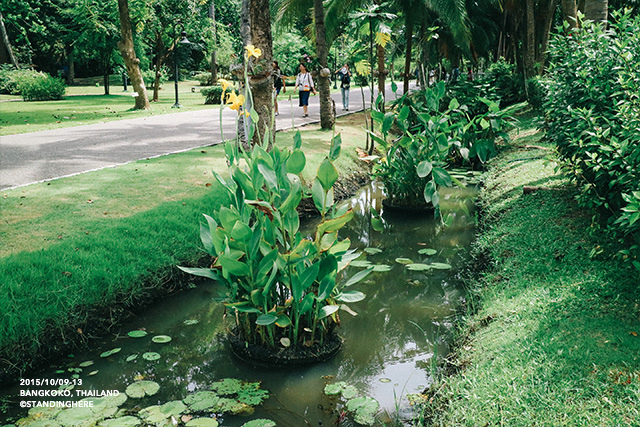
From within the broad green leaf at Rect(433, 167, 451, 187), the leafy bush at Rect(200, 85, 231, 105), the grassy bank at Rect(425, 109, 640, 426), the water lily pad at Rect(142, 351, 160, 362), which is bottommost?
the water lily pad at Rect(142, 351, 160, 362)

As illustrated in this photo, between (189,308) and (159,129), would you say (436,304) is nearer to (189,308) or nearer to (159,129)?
(189,308)

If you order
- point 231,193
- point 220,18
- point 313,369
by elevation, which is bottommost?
point 313,369

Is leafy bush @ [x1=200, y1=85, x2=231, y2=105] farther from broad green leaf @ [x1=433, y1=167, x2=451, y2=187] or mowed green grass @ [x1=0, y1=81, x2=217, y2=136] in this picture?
broad green leaf @ [x1=433, y1=167, x2=451, y2=187]

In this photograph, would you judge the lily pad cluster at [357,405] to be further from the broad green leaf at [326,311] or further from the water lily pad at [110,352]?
the water lily pad at [110,352]

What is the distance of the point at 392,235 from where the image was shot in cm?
707

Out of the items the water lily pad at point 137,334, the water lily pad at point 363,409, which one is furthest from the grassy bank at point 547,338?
the water lily pad at point 137,334

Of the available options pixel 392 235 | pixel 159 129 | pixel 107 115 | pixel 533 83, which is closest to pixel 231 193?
pixel 392 235

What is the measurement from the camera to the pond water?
11.5 ft

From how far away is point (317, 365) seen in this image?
391 cm

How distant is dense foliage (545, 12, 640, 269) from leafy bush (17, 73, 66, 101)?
72.7ft

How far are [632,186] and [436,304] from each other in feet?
6.70

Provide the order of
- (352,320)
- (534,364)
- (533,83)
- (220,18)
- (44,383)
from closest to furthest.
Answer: (534,364) → (44,383) → (352,320) → (533,83) → (220,18)

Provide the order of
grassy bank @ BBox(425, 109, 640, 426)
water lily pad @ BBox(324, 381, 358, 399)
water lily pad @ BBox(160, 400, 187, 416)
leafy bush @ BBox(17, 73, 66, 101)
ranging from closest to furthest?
grassy bank @ BBox(425, 109, 640, 426) < water lily pad @ BBox(160, 400, 187, 416) < water lily pad @ BBox(324, 381, 358, 399) < leafy bush @ BBox(17, 73, 66, 101)

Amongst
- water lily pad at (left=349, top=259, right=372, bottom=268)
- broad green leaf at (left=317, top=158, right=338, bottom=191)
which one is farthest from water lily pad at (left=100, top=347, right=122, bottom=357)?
water lily pad at (left=349, top=259, right=372, bottom=268)
